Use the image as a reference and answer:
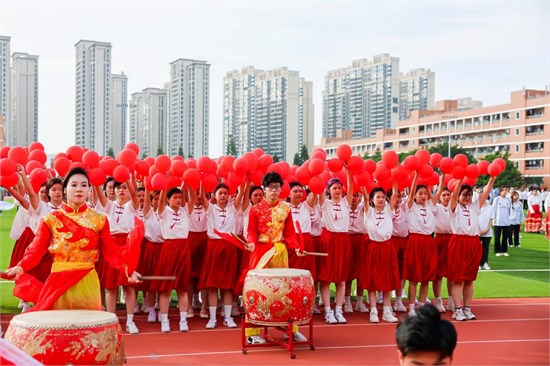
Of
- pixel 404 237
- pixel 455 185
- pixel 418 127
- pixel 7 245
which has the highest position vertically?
pixel 418 127

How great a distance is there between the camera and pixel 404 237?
26.9 ft

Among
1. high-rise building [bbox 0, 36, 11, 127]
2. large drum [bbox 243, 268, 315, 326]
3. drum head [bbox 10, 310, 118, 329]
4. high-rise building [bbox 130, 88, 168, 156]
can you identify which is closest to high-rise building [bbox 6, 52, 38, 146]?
high-rise building [bbox 0, 36, 11, 127]

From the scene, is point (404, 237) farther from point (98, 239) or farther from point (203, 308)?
point (98, 239)

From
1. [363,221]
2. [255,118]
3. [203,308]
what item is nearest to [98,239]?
[203,308]

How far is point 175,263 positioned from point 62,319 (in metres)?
3.20

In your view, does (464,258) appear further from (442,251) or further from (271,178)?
(271,178)

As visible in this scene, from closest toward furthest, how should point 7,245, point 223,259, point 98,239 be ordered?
point 98,239 → point 223,259 → point 7,245

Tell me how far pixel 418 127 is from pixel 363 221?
189 feet

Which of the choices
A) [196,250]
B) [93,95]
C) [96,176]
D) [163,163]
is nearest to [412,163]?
[196,250]

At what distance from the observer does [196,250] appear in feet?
25.1

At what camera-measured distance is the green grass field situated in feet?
31.2

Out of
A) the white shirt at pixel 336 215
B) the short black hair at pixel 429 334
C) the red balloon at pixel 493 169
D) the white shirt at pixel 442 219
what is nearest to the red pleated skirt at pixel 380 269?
the white shirt at pixel 336 215

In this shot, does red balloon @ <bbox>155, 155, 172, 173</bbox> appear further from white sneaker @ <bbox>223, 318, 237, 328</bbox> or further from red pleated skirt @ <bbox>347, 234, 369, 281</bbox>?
red pleated skirt @ <bbox>347, 234, 369, 281</bbox>

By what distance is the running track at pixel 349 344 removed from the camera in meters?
5.89
